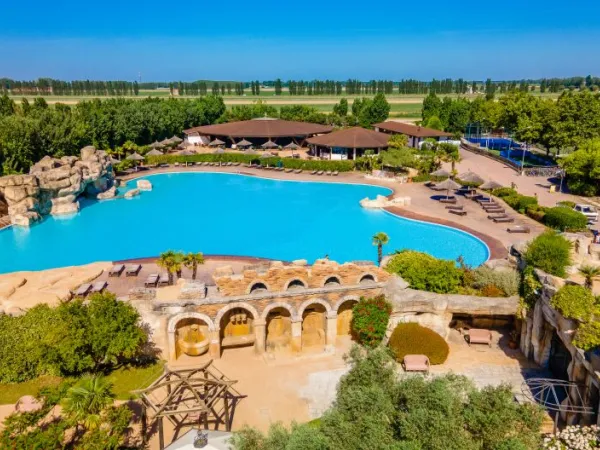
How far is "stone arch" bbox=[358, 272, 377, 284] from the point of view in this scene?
2248 cm

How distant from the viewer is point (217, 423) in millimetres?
17094

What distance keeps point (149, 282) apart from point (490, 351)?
57.8 feet

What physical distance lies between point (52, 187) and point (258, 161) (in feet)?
83.9

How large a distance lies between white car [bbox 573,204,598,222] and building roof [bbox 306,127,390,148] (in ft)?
86.0

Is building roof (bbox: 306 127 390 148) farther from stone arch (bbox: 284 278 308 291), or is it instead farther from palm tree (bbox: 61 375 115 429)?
palm tree (bbox: 61 375 115 429)

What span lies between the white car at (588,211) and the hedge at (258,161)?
2518 centimetres

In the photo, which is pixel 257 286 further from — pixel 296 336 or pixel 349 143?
pixel 349 143

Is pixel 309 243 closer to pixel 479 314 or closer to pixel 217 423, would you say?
pixel 479 314

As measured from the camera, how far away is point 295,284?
22578mm

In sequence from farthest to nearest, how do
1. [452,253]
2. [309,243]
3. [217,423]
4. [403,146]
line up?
[403,146]
[309,243]
[452,253]
[217,423]

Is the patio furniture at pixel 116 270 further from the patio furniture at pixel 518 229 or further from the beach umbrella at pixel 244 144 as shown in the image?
the beach umbrella at pixel 244 144

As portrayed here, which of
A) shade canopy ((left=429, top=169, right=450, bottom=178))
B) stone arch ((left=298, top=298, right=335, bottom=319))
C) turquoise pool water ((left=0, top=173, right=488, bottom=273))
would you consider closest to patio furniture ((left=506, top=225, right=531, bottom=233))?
turquoise pool water ((left=0, top=173, right=488, bottom=273))

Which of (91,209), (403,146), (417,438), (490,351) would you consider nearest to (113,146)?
(91,209)

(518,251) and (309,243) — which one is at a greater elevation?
(518,251)
